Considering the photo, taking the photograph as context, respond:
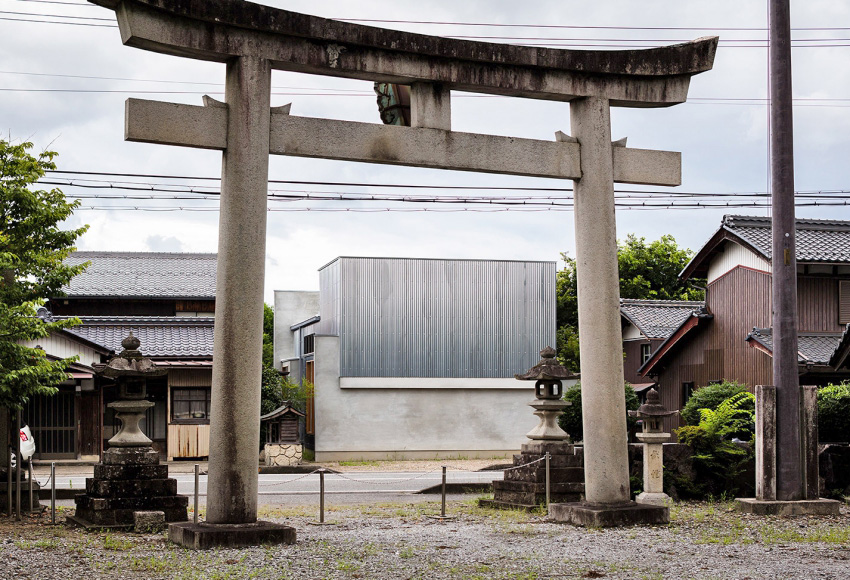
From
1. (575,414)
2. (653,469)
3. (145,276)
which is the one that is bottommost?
(653,469)

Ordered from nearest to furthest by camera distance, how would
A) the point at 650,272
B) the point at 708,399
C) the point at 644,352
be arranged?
the point at 708,399 < the point at 644,352 < the point at 650,272

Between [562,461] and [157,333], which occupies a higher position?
[157,333]

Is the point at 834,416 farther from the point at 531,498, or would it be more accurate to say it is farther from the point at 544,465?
the point at 531,498

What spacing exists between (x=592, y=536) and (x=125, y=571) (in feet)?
17.9

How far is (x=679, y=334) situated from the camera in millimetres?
32031

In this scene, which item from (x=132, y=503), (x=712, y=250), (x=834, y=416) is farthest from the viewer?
(x=712, y=250)

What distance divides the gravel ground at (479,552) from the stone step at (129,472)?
1.00 m

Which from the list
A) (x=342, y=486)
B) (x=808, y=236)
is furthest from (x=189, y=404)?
(x=808, y=236)

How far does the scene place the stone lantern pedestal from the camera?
46.1ft

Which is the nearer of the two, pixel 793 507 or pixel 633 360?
pixel 793 507

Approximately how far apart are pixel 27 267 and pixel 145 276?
2352cm

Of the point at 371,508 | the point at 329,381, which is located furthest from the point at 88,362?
the point at 371,508

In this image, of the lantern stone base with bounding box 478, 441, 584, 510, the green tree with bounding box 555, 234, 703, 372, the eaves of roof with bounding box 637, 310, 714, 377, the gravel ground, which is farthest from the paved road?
the green tree with bounding box 555, 234, 703, 372

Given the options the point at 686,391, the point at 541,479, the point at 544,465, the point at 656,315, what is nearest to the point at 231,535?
the point at 541,479
